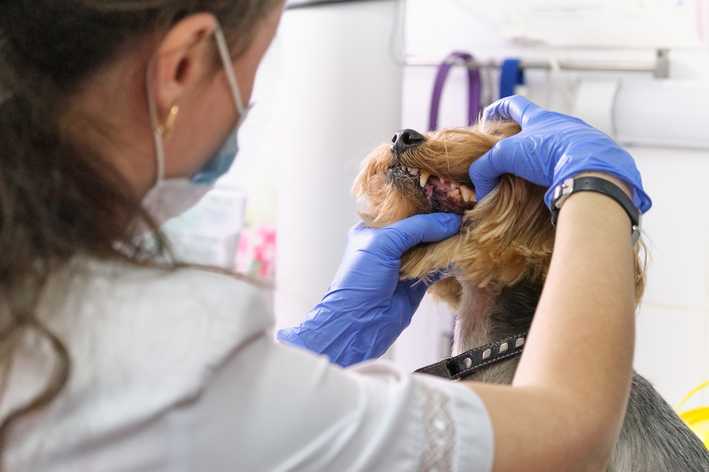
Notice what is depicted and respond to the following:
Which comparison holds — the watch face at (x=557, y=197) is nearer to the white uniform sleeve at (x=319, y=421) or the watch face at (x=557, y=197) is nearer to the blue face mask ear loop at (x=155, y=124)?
the white uniform sleeve at (x=319, y=421)

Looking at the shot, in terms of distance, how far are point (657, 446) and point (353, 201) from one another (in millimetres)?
1257

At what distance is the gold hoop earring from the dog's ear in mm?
588

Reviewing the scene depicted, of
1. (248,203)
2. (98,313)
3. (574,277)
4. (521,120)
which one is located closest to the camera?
(98,313)

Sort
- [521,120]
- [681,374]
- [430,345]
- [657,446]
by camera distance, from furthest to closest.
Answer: [430,345], [681,374], [521,120], [657,446]

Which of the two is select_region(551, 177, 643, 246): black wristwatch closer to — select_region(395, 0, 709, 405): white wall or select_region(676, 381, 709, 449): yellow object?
select_region(676, 381, 709, 449): yellow object

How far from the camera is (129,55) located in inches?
22.8

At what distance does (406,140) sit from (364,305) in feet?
1.08

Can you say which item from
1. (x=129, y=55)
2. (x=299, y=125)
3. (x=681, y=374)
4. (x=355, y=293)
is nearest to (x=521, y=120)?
(x=355, y=293)

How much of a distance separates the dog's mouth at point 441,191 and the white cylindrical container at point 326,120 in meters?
0.80

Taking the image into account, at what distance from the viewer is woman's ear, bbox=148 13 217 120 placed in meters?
0.58

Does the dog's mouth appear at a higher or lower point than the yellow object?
higher

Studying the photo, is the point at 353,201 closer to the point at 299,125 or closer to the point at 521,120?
the point at 299,125

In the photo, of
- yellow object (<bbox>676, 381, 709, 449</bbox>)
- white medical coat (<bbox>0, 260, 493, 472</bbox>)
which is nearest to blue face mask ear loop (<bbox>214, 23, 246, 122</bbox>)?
white medical coat (<bbox>0, 260, 493, 472</bbox>)

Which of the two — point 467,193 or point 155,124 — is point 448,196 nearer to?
point 467,193
